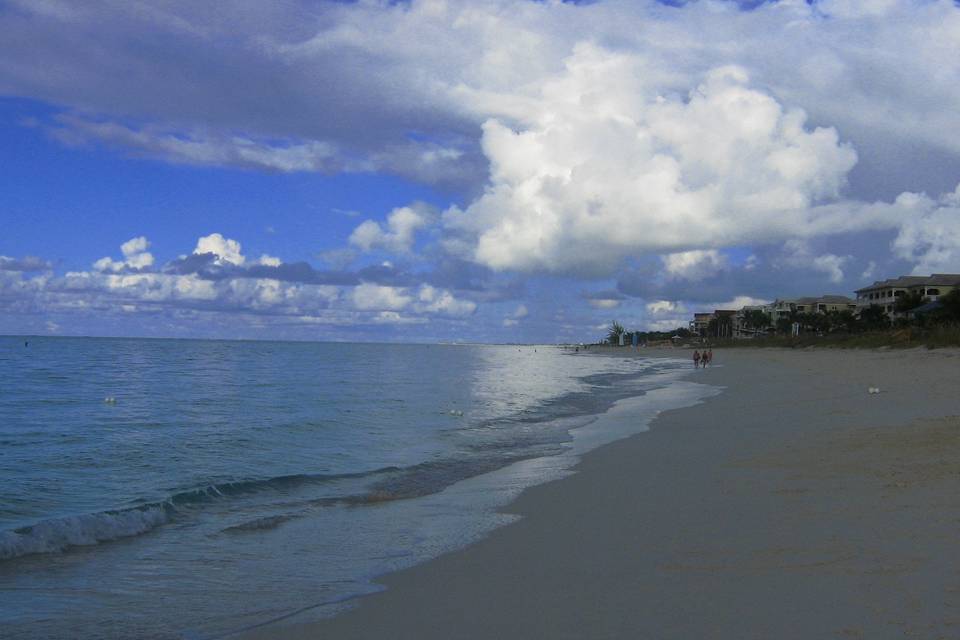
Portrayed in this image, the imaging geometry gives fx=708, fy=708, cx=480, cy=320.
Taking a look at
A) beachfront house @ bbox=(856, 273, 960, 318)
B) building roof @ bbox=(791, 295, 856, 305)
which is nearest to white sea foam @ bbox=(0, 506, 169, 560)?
beachfront house @ bbox=(856, 273, 960, 318)

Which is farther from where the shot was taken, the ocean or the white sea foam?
the white sea foam

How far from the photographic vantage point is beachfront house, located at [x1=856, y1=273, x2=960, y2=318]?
9900 centimetres

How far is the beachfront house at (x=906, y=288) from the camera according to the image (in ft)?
325

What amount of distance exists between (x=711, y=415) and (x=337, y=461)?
11.6m

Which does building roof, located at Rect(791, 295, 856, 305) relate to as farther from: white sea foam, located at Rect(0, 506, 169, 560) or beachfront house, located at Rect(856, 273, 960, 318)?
white sea foam, located at Rect(0, 506, 169, 560)

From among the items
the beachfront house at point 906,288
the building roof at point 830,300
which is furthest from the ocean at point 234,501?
the building roof at point 830,300

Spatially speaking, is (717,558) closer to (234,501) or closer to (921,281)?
(234,501)

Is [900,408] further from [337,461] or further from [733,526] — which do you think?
[337,461]

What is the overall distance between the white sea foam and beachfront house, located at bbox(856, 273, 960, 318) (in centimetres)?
10183

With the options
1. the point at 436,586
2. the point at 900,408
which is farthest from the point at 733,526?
the point at 900,408

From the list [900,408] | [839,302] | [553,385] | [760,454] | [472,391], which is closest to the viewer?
[760,454]

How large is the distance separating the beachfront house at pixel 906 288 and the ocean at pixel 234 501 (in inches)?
3540

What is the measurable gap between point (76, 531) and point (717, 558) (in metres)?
8.09

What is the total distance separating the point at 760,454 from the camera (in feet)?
42.1
